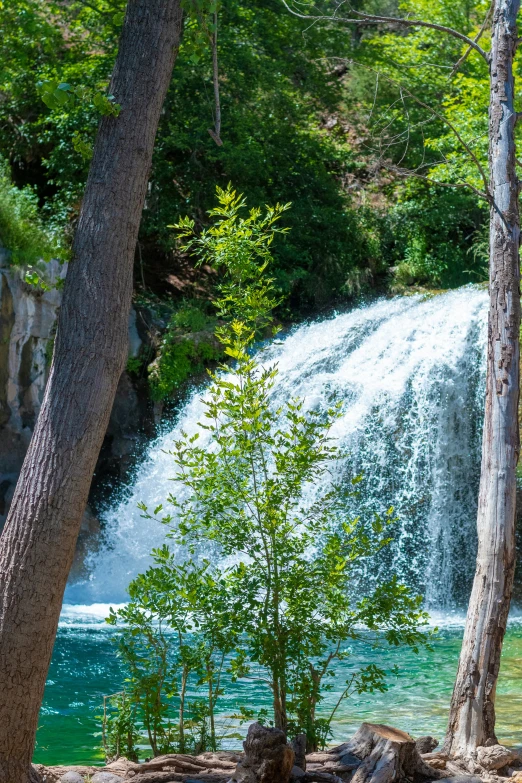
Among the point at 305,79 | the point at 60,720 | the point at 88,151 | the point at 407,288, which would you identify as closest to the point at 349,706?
the point at 60,720

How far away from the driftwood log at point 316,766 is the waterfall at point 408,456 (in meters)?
7.05

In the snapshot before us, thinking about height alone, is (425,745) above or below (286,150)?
below

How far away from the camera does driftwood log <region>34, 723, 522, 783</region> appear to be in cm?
355

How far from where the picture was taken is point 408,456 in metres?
11.4

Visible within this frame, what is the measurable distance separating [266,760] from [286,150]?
15.2 metres

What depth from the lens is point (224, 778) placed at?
12.3ft

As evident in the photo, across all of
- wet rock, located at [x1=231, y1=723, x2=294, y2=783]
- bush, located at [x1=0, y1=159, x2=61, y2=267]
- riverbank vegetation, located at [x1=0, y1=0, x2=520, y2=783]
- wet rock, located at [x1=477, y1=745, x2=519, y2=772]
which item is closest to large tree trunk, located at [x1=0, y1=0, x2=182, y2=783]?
riverbank vegetation, located at [x1=0, y1=0, x2=520, y2=783]

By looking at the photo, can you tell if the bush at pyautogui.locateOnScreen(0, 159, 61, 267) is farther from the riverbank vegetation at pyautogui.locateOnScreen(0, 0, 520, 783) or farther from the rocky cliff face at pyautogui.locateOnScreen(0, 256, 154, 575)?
the riverbank vegetation at pyautogui.locateOnScreen(0, 0, 520, 783)

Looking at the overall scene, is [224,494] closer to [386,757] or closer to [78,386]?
[78,386]

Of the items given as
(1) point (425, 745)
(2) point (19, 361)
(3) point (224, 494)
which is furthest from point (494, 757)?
(2) point (19, 361)

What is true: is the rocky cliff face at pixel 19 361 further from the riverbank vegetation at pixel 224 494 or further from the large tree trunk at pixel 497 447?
the large tree trunk at pixel 497 447

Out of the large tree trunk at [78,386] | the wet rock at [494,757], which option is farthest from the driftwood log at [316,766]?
the large tree trunk at [78,386]

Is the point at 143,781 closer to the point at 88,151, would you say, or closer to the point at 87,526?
the point at 88,151

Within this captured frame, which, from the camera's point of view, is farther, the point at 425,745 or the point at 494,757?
the point at 425,745
